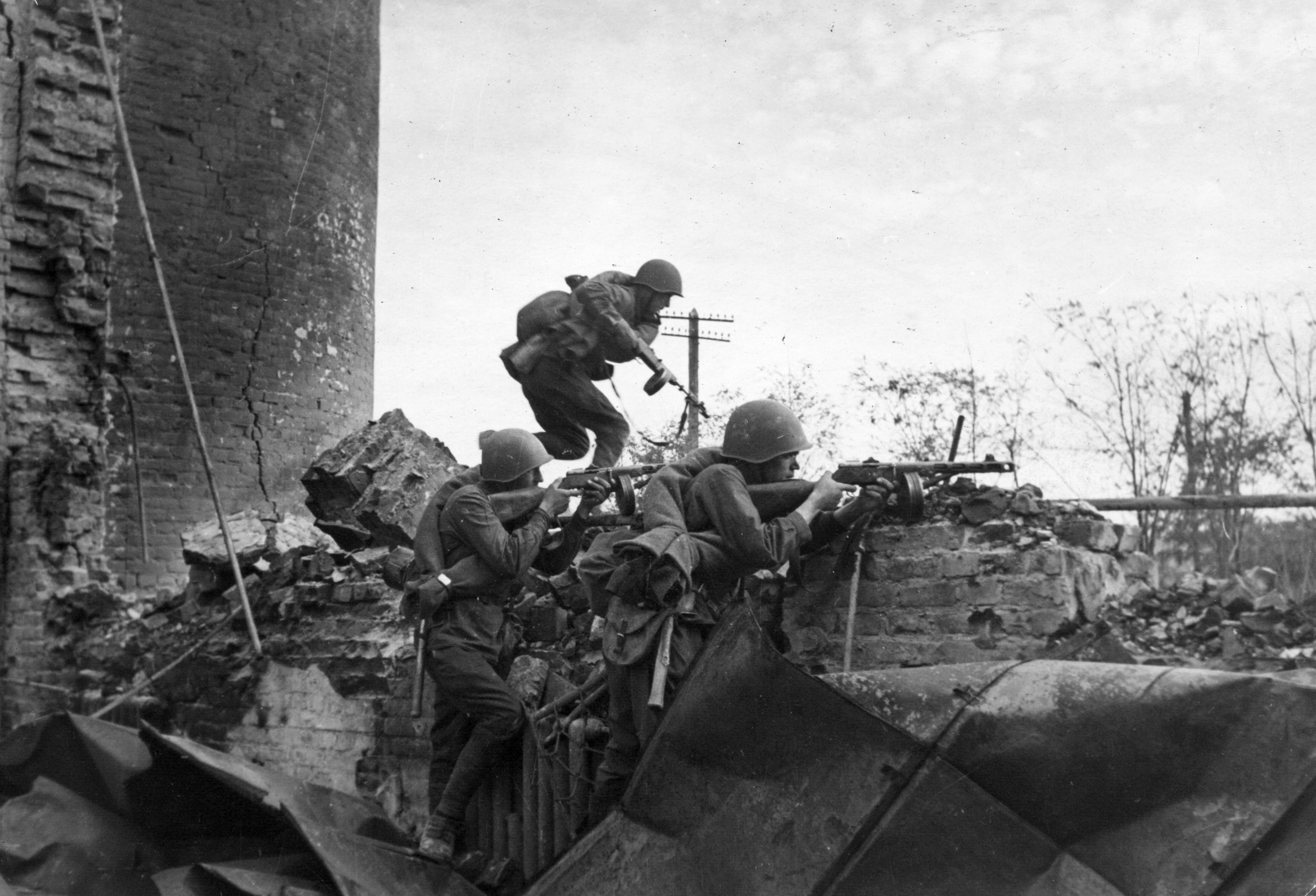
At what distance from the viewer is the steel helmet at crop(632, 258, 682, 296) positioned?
735cm

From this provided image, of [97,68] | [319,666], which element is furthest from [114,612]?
[97,68]

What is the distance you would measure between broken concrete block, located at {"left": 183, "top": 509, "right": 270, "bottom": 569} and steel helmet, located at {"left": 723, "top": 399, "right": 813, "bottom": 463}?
4621 millimetres

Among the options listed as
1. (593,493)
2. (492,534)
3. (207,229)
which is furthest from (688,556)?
(207,229)

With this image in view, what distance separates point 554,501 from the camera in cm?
564

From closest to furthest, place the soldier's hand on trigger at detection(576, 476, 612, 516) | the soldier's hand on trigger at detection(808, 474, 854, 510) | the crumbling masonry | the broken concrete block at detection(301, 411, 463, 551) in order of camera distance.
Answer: the soldier's hand on trigger at detection(808, 474, 854, 510) → the soldier's hand on trigger at detection(576, 476, 612, 516) → the broken concrete block at detection(301, 411, 463, 551) → the crumbling masonry

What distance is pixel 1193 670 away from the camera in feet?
9.77

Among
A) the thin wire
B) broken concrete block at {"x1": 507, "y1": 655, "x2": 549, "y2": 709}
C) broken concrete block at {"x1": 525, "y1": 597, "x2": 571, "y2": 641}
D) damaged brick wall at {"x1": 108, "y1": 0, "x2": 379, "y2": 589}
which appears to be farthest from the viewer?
damaged brick wall at {"x1": 108, "y1": 0, "x2": 379, "y2": 589}

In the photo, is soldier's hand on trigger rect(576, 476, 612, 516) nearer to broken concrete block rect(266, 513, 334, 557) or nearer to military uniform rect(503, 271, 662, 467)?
military uniform rect(503, 271, 662, 467)

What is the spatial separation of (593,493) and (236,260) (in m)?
8.42

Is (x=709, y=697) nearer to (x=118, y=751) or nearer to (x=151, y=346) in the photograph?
(x=118, y=751)

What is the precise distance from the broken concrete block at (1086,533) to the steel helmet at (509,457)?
2409 millimetres

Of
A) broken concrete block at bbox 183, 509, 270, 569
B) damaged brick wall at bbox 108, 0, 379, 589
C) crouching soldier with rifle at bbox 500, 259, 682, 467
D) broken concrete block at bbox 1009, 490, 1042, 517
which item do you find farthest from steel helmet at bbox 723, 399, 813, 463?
damaged brick wall at bbox 108, 0, 379, 589

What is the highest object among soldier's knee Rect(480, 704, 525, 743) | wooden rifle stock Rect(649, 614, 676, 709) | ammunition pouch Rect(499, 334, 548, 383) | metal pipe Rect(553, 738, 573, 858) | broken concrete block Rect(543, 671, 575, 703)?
ammunition pouch Rect(499, 334, 548, 383)

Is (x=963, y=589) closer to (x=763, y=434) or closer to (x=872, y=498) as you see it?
(x=872, y=498)
